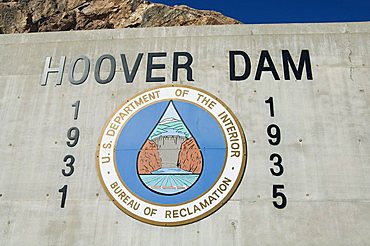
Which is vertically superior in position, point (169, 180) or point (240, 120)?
point (240, 120)

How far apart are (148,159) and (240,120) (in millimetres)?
1665

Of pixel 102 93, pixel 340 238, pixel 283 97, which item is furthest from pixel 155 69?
pixel 340 238

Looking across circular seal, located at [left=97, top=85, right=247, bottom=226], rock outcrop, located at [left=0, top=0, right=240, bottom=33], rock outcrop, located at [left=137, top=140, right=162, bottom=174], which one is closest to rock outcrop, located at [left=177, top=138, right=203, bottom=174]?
circular seal, located at [left=97, top=85, right=247, bottom=226]

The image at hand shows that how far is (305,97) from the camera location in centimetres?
804

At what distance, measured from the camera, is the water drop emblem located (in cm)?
740

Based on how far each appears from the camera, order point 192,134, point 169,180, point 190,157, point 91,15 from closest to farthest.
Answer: point 169,180 < point 190,157 < point 192,134 < point 91,15

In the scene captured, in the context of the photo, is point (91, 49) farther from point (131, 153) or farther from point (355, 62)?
point (355, 62)

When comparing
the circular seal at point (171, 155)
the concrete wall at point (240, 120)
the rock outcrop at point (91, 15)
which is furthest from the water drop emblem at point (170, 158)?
the rock outcrop at point (91, 15)

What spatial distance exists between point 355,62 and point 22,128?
19.6 ft

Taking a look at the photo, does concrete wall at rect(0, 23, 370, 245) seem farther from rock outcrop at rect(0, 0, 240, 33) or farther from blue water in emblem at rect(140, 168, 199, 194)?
rock outcrop at rect(0, 0, 240, 33)

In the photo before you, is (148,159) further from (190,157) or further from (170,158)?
(190,157)

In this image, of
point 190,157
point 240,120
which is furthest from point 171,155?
point 240,120

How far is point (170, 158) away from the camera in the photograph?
7.62 metres

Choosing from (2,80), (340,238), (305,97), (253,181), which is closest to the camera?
(340,238)
